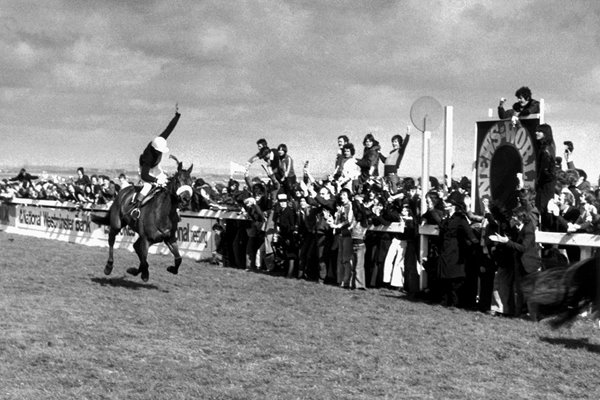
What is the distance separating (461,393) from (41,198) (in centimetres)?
2726

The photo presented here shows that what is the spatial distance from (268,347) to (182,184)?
652 centimetres

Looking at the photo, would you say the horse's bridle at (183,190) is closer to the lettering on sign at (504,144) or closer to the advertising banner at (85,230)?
the lettering on sign at (504,144)

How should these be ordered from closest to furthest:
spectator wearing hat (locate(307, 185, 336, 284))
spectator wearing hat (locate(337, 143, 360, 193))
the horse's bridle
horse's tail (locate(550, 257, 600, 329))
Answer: horse's tail (locate(550, 257, 600, 329)) < the horse's bridle < spectator wearing hat (locate(307, 185, 336, 284)) < spectator wearing hat (locate(337, 143, 360, 193))

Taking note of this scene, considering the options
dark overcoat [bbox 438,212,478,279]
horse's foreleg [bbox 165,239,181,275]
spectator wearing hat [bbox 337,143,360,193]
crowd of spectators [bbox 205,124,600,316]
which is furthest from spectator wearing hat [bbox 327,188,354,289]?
horse's foreleg [bbox 165,239,181,275]

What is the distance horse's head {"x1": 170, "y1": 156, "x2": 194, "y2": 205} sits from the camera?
616 inches

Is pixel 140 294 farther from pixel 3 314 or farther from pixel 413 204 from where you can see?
pixel 413 204

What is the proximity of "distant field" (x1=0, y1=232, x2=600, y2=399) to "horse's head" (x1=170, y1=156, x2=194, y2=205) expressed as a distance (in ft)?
5.54

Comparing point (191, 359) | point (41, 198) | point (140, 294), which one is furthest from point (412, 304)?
point (41, 198)

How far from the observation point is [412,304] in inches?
555

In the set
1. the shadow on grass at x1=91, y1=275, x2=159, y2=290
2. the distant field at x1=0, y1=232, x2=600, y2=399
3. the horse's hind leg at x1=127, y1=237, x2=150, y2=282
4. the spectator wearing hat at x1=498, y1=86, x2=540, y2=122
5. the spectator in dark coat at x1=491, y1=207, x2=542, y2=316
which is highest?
the spectator wearing hat at x1=498, y1=86, x2=540, y2=122

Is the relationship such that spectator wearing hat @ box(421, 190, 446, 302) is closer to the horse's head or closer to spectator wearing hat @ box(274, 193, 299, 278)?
spectator wearing hat @ box(274, 193, 299, 278)

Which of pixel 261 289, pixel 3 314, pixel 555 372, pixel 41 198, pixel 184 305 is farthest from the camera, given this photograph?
pixel 41 198

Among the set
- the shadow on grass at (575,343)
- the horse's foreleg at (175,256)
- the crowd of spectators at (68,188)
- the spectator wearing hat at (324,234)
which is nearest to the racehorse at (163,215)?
the horse's foreleg at (175,256)

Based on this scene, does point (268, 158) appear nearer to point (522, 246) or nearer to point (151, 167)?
point (151, 167)
